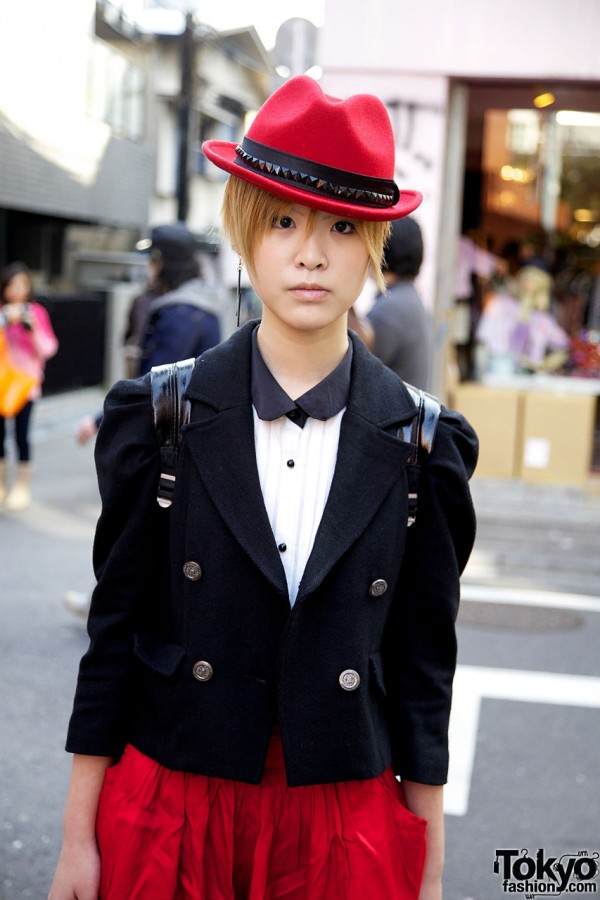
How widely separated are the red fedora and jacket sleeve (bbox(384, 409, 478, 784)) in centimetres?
41

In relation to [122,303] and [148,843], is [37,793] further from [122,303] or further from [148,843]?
[122,303]

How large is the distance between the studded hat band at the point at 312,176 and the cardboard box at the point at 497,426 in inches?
302

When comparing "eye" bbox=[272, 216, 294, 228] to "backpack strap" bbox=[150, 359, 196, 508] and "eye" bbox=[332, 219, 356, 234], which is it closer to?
"eye" bbox=[332, 219, 356, 234]

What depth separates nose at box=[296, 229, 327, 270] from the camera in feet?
5.82

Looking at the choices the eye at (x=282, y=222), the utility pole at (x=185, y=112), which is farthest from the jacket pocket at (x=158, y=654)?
the utility pole at (x=185, y=112)

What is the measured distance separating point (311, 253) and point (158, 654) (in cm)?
70

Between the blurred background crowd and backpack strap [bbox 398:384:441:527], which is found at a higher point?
the blurred background crowd

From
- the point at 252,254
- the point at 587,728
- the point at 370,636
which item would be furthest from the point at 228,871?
the point at 587,728

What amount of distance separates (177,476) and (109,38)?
2202 cm

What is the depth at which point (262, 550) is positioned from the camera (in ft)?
5.86

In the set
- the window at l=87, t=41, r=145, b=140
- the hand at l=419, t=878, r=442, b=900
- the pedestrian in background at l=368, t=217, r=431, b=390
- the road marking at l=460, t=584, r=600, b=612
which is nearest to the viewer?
the hand at l=419, t=878, r=442, b=900

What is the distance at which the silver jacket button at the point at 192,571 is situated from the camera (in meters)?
1.81

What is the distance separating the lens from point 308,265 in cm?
177

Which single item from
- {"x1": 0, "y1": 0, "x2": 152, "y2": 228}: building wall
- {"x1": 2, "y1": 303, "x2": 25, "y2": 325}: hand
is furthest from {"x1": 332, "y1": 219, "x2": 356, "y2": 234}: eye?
{"x1": 0, "y1": 0, "x2": 152, "y2": 228}: building wall
